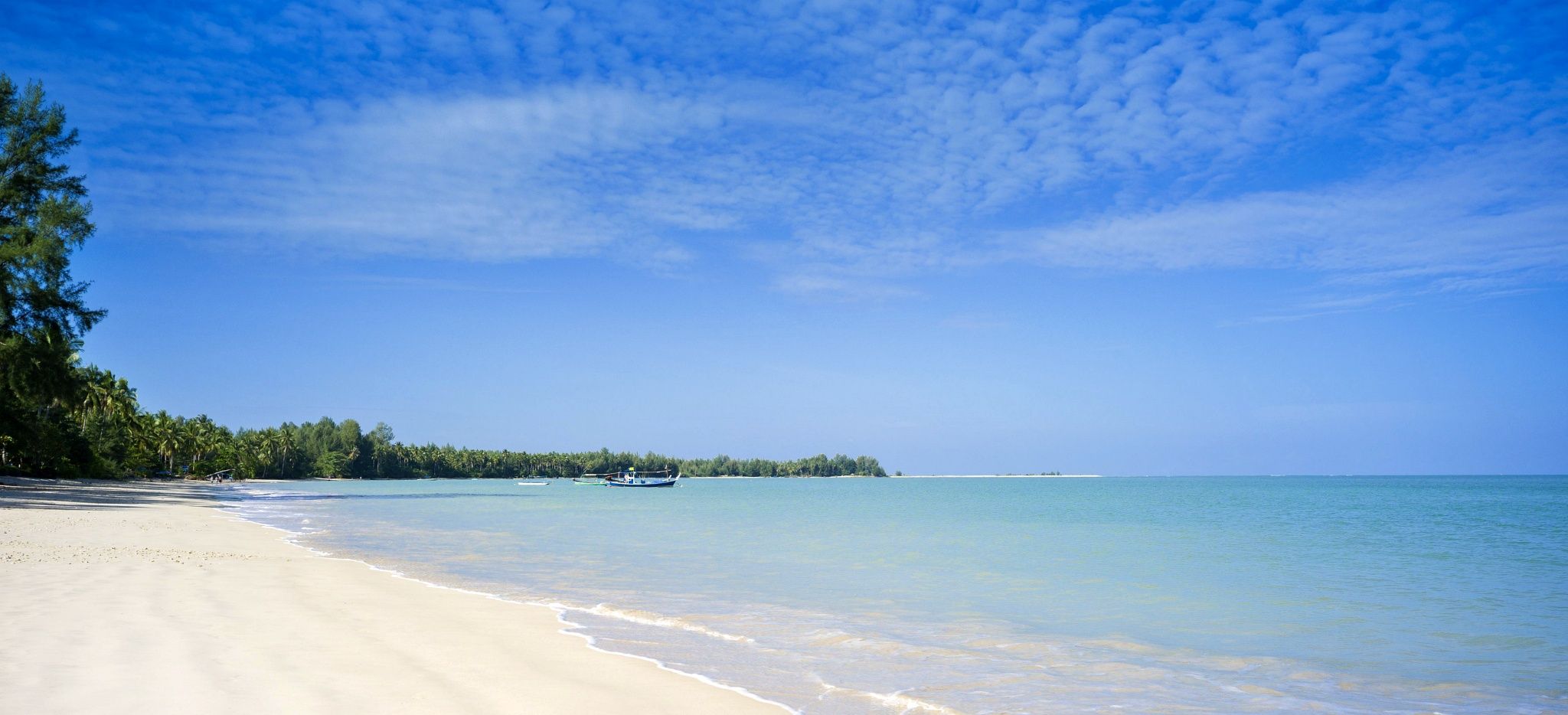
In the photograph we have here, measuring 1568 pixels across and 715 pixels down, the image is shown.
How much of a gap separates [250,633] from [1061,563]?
16683 millimetres

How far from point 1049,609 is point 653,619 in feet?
19.3

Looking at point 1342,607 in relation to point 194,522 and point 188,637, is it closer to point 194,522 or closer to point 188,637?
point 188,637

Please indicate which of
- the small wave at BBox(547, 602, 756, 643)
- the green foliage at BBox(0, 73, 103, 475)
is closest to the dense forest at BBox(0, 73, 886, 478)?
the green foliage at BBox(0, 73, 103, 475)

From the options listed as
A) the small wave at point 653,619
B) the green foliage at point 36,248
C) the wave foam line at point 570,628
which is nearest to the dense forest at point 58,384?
the green foliage at point 36,248

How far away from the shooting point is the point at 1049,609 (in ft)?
41.8

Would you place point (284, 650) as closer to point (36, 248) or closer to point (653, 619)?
point (653, 619)

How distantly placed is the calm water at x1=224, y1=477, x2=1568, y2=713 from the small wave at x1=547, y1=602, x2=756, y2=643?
58 millimetres

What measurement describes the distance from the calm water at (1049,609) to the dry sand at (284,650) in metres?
1.02

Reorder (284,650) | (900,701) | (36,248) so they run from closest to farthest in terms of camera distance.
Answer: (900,701)
(284,650)
(36,248)

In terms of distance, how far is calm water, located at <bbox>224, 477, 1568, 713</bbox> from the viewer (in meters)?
7.79

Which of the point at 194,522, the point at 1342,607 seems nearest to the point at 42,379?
the point at 194,522

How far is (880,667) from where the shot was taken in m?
8.23

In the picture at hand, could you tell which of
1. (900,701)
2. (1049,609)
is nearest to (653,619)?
(900,701)

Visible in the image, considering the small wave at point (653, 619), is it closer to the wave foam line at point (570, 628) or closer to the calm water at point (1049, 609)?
the calm water at point (1049, 609)
